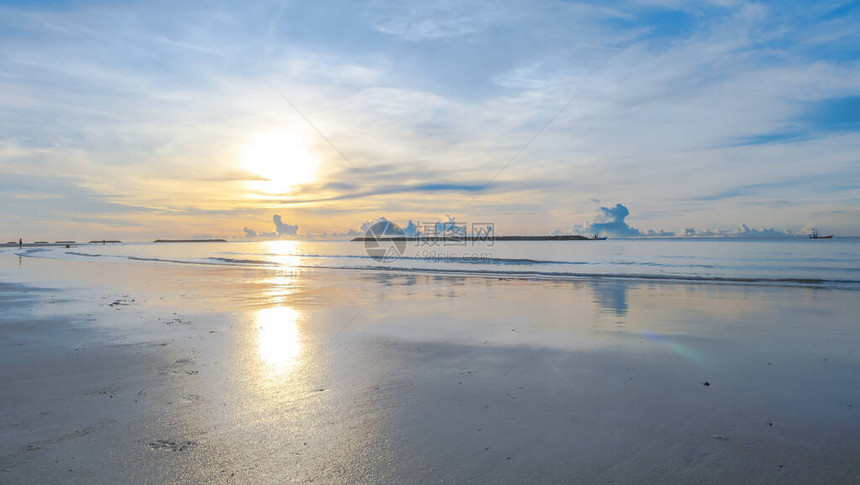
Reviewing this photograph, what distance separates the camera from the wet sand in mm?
4156

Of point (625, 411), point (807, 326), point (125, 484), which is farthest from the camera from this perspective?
point (807, 326)

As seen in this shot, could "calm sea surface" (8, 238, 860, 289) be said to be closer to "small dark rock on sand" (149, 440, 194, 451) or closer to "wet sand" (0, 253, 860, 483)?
"wet sand" (0, 253, 860, 483)

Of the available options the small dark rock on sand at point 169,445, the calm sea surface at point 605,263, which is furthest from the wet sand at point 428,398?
the calm sea surface at point 605,263

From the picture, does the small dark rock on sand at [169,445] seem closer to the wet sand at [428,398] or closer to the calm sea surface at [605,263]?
the wet sand at [428,398]

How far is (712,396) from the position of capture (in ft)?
19.7

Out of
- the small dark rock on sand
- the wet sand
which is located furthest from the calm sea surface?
the small dark rock on sand

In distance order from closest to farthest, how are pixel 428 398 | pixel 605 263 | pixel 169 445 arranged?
1. pixel 169 445
2. pixel 428 398
3. pixel 605 263

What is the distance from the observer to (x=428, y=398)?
5875 millimetres

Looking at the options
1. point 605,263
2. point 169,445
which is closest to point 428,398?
point 169,445

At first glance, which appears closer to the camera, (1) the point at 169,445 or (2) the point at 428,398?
(1) the point at 169,445

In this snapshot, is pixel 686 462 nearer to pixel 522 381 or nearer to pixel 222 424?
pixel 522 381

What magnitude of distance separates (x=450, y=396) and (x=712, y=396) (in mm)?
3432

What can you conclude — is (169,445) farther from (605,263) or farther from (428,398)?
(605,263)

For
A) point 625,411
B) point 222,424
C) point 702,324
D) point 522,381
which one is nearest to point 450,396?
point 522,381
